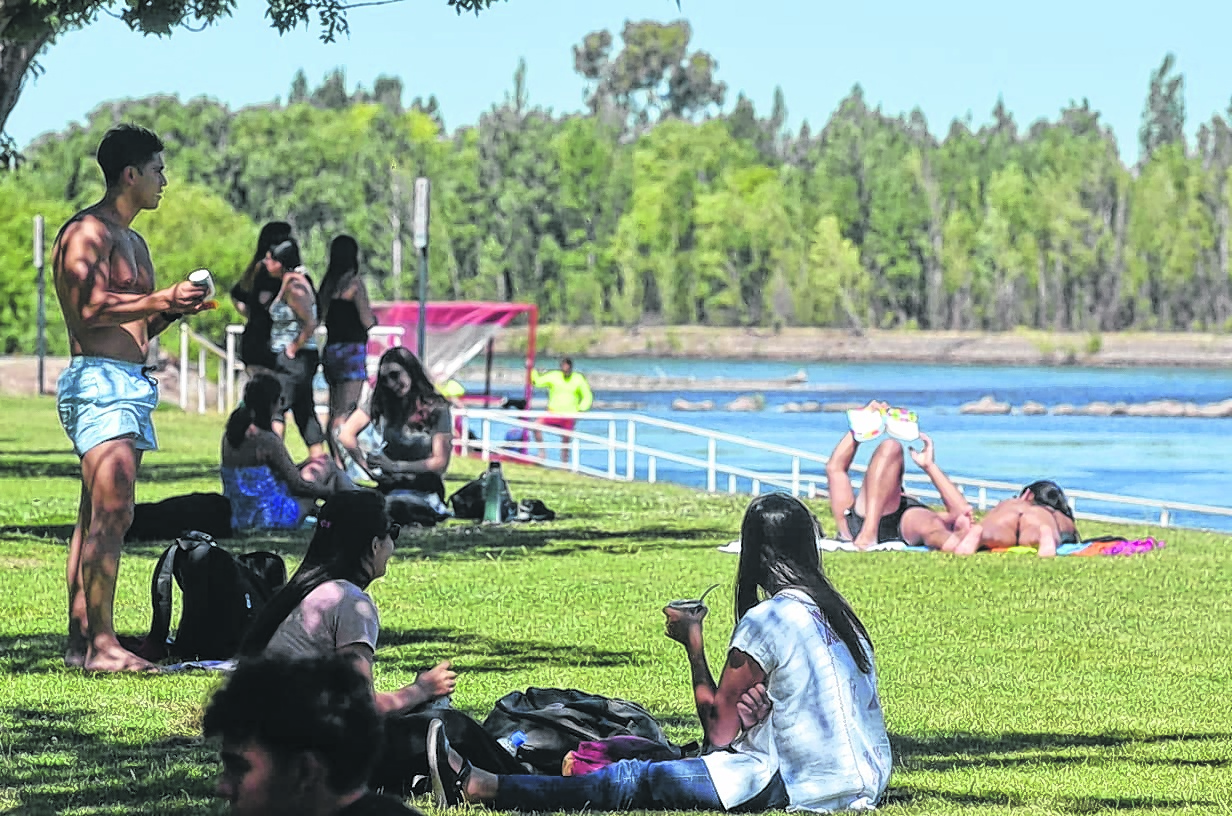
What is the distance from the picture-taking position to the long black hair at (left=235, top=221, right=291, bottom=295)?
45.4ft

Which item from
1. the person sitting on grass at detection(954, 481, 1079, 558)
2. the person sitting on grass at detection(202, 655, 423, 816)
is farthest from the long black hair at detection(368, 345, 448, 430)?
the person sitting on grass at detection(202, 655, 423, 816)

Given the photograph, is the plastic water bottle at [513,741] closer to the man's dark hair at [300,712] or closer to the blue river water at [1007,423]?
the man's dark hair at [300,712]

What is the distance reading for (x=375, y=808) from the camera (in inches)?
111

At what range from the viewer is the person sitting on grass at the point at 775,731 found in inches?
219

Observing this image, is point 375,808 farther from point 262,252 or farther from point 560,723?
point 262,252

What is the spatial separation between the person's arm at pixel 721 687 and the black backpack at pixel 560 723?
36 cm

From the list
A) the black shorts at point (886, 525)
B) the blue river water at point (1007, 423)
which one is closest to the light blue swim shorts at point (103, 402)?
the black shorts at point (886, 525)

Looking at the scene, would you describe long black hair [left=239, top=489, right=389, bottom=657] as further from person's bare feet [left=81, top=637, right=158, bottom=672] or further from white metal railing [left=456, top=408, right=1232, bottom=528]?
white metal railing [left=456, top=408, right=1232, bottom=528]

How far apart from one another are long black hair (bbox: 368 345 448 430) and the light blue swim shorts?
5.75 metres

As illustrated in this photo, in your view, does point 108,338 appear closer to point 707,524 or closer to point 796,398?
point 707,524

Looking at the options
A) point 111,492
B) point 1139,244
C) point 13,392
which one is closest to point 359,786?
point 111,492

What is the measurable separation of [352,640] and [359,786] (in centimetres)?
280

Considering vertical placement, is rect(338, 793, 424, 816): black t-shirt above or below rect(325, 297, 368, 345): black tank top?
below

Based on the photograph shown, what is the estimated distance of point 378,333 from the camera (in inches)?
1033
